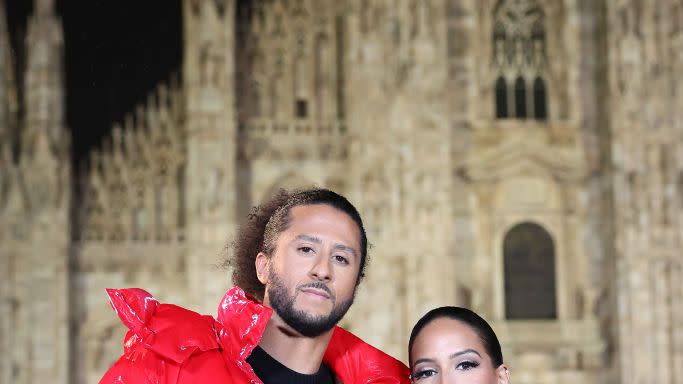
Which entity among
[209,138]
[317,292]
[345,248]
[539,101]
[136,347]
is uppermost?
[539,101]

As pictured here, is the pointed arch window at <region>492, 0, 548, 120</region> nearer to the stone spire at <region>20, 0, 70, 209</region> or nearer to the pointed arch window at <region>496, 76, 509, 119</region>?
the pointed arch window at <region>496, 76, 509, 119</region>

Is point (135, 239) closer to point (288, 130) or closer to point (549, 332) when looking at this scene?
point (288, 130)

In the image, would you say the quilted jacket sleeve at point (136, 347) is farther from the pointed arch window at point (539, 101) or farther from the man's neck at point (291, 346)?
the pointed arch window at point (539, 101)

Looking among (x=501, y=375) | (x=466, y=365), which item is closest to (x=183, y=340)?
(x=466, y=365)

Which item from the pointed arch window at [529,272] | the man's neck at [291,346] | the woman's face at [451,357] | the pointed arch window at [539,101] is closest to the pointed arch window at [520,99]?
the pointed arch window at [539,101]

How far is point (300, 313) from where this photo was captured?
10.1 ft

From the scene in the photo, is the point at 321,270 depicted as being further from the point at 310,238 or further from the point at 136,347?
the point at 136,347

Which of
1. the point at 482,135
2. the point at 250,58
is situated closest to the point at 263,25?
the point at 250,58

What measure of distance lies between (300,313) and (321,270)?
146 millimetres

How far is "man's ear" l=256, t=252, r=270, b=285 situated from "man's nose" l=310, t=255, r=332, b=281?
190 millimetres

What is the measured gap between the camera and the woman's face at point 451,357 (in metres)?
3.42

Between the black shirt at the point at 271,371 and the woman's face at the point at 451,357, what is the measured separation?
44 centimetres

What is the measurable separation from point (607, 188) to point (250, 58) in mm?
5651

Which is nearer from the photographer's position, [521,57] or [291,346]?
[291,346]
